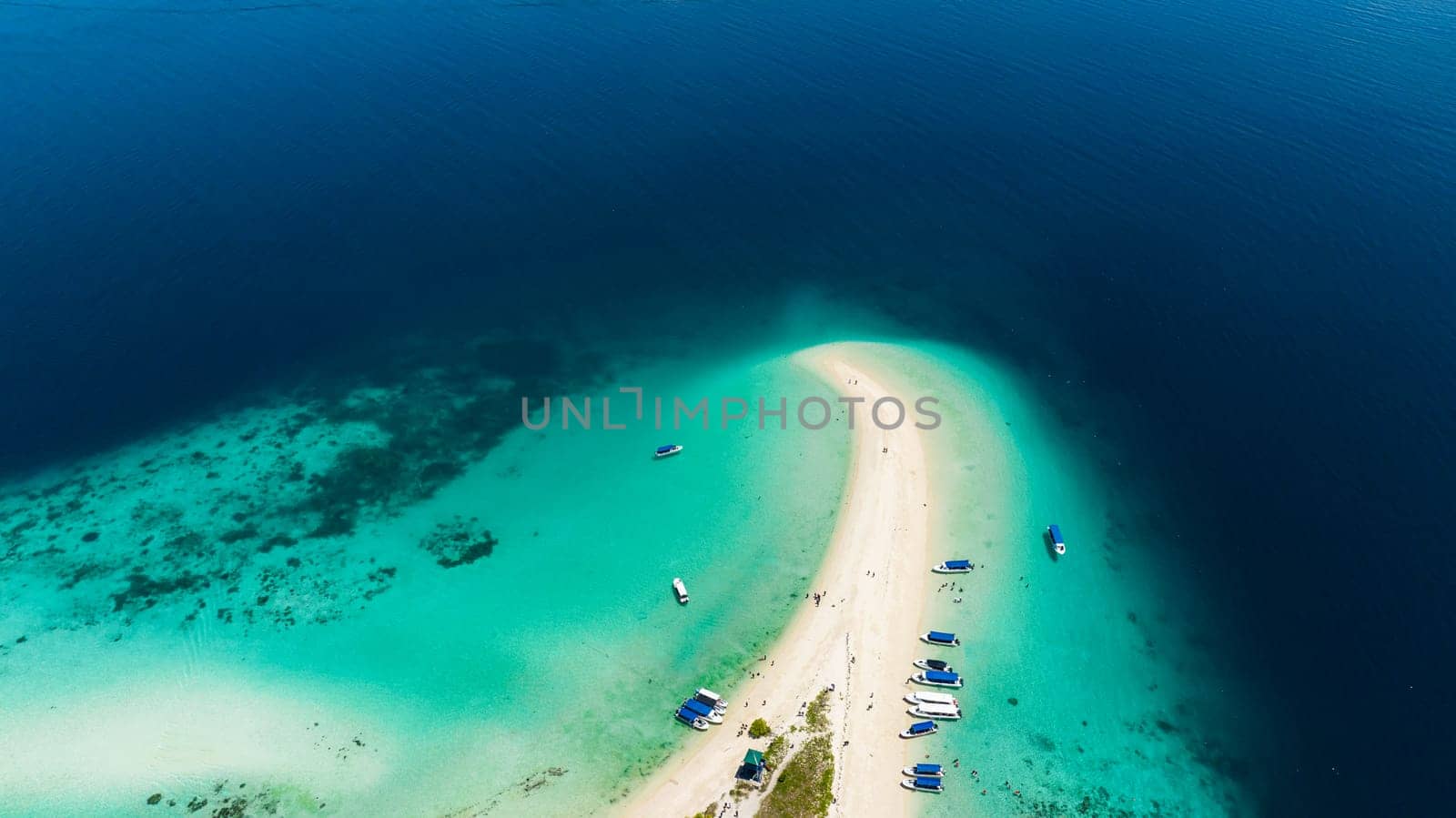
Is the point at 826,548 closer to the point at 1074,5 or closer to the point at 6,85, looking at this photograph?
the point at 1074,5

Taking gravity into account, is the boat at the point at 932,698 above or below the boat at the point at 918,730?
above

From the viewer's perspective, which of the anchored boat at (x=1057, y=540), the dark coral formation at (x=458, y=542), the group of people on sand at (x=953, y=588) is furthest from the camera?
the dark coral formation at (x=458, y=542)

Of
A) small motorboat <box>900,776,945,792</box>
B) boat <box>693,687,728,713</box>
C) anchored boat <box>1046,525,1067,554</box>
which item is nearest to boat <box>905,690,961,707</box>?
small motorboat <box>900,776,945,792</box>

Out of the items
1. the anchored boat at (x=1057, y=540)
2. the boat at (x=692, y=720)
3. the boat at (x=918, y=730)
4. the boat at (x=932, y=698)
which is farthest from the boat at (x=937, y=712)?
the anchored boat at (x=1057, y=540)

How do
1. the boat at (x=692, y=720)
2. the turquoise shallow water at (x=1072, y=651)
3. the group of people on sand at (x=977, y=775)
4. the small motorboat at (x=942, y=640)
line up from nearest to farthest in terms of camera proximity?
the group of people on sand at (x=977, y=775)
the turquoise shallow water at (x=1072, y=651)
the boat at (x=692, y=720)
the small motorboat at (x=942, y=640)

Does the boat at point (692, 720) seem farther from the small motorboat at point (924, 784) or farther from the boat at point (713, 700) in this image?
the small motorboat at point (924, 784)

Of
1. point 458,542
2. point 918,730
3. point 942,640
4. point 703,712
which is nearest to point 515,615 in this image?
point 458,542

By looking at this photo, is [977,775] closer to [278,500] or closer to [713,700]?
[713,700]

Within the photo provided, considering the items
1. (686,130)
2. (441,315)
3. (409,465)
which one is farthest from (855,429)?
(686,130)
